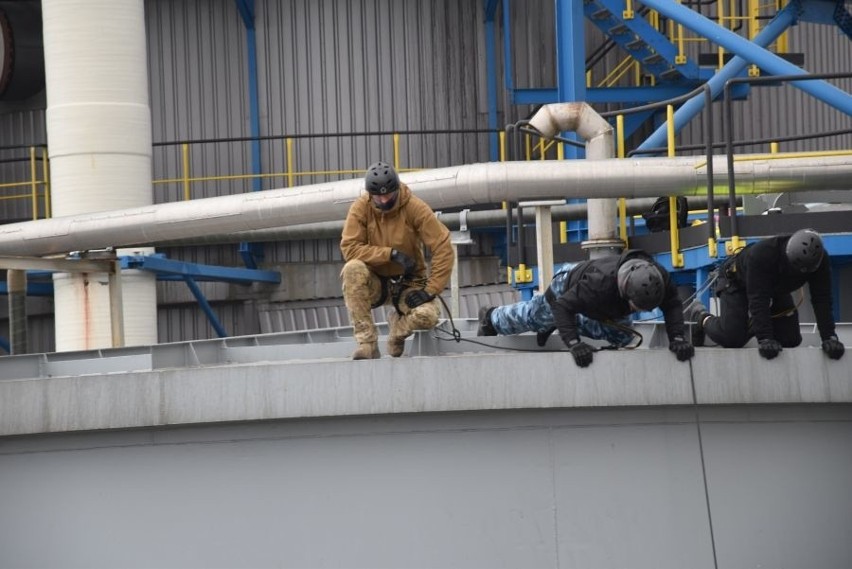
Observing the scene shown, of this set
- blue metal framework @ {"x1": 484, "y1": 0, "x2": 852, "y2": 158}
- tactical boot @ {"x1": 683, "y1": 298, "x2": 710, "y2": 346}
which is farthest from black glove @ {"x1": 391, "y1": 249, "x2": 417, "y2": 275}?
blue metal framework @ {"x1": 484, "y1": 0, "x2": 852, "y2": 158}

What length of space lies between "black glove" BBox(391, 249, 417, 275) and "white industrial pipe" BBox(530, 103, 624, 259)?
3.31 m

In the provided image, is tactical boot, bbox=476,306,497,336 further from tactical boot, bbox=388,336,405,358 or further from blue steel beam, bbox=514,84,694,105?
blue steel beam, bbox=514,84,694,105

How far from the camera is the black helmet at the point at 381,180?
753cm

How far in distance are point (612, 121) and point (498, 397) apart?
14.2 meters

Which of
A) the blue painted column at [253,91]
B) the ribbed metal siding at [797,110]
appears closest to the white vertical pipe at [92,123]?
the blue painted column at [253,91]

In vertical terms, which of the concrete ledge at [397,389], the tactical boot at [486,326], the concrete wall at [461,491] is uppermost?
the tactical boot at [486,326]

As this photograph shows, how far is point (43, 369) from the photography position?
28.4ft

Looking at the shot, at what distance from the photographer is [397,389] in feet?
23.2

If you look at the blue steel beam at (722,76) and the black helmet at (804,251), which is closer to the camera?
the black helmet at (804,251)

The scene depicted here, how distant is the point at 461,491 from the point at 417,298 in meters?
1.28

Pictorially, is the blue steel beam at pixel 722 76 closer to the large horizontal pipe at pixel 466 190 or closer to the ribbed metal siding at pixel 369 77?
the large horizontal pipe at pixel 466 190

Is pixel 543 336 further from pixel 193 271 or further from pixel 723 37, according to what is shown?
pixel 193 271

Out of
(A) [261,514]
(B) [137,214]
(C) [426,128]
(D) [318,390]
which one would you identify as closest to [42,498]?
(A) [261,514]

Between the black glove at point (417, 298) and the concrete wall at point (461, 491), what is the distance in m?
0.92
